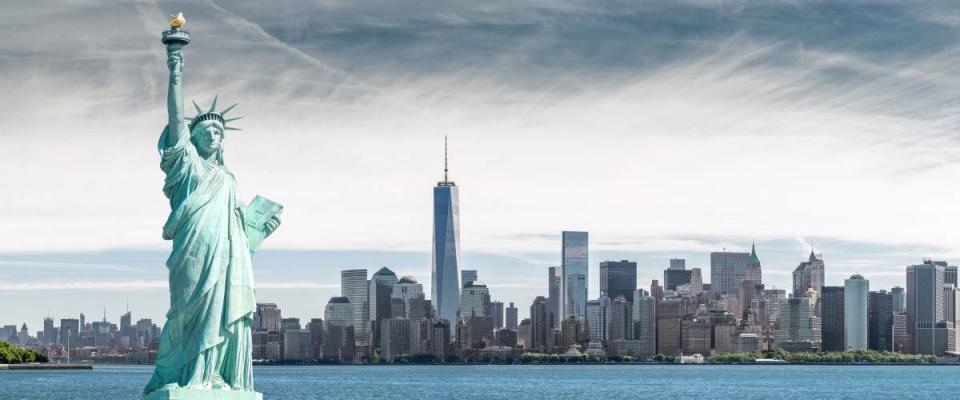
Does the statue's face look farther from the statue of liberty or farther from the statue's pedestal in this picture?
the statue's pedestal

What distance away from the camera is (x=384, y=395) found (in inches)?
4456

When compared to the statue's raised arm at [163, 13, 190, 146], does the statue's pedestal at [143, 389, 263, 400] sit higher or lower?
lower

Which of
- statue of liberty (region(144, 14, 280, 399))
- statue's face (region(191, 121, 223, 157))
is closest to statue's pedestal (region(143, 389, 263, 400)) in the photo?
statue of liberty (region(144, 14, 280, 399))

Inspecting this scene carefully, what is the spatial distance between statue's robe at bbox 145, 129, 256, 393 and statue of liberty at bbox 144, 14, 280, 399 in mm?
21

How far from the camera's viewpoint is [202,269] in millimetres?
33750

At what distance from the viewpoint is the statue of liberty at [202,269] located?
1321 inches

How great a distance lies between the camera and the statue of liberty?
33.6 metres

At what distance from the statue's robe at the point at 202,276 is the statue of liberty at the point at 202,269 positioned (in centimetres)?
2

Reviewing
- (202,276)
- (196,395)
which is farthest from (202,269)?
(196,395)

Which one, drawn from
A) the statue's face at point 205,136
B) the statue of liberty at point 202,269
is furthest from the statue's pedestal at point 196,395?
the statue's face at point 205,136

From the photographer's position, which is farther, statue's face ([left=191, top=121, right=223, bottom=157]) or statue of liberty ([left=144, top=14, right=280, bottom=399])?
statue's face ([left=191, top=121, right=223, bottom=157])

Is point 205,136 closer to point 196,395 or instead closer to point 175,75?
point 175,75

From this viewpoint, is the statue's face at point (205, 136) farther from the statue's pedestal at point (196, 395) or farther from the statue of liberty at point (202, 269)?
the statue's pedestal at point (196, 395)

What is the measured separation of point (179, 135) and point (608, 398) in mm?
80543
